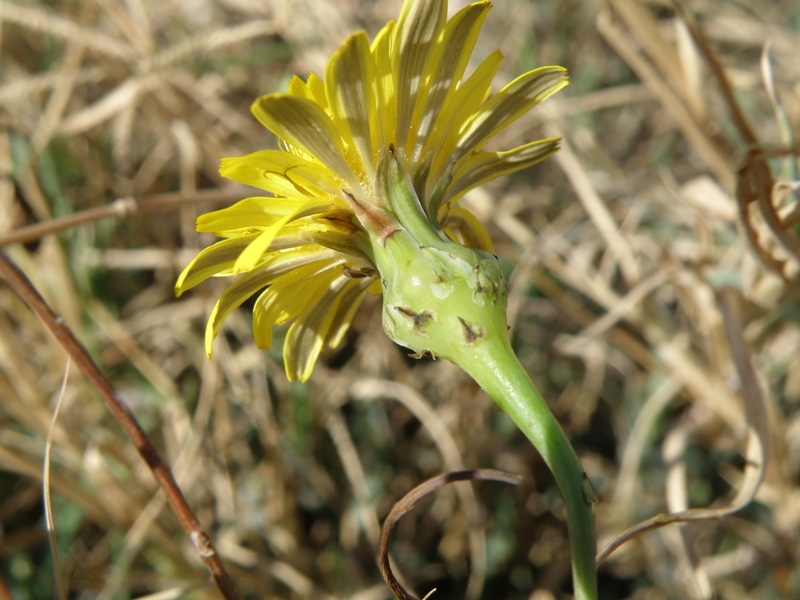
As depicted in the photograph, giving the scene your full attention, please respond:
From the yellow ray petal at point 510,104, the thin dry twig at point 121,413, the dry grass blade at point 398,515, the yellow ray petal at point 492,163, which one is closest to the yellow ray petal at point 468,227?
the yellow ray petal at point 492,163

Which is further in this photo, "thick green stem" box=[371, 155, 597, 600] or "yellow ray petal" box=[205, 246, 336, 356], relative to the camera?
"yellow ray petal" box=[205, 246, 336, 356]

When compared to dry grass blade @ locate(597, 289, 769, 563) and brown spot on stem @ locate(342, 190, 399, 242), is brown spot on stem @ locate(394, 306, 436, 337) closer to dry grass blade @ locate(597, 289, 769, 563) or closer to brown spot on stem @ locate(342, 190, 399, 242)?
brown spot on stem @ locate(342, 190, 399, 242)

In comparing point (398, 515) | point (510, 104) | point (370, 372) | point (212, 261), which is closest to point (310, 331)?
point (212, 261)

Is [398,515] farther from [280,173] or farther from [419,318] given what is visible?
[280,173]

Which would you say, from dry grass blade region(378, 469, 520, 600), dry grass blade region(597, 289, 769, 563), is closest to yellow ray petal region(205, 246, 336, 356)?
dry grass blade region(378, 469, 520, 600)

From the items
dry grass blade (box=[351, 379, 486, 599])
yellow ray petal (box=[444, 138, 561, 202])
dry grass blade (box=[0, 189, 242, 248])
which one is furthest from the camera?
dry grass blade (box=[351, 379, 486, 599])

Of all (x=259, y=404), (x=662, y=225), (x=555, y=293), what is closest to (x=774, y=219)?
(x=555, y=293)

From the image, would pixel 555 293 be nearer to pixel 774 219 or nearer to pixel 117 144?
pixel 774 219
